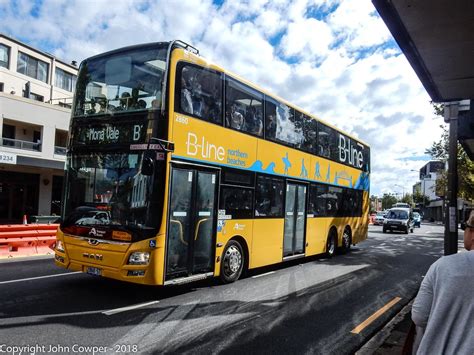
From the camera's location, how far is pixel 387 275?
1114cm

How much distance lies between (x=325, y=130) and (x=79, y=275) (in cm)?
846

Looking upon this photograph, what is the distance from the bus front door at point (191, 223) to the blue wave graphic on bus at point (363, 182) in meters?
9.50

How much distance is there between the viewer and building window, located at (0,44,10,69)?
35.3 meters

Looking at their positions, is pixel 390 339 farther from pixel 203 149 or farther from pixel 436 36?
pixel 203 149

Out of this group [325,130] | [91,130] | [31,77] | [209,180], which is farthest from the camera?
[31,77]

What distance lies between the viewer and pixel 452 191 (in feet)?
28.9

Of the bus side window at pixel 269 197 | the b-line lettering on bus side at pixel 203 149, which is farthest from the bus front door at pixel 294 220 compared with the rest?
the b-line lettering on bus side at pixel 203 149

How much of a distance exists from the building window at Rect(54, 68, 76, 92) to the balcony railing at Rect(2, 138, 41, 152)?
16.5 metres

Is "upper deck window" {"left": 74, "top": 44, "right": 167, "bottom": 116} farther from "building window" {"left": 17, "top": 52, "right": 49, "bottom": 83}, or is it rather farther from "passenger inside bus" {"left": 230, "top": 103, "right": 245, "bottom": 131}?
"building window" {"left": 17, "top": 52, "right": 49, "bottom": 83}

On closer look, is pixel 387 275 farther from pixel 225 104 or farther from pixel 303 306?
pixel 225 104

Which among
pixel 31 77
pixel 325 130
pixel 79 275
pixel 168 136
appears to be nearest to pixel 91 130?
pixel 168 136

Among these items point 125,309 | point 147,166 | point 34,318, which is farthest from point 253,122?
point 34,318

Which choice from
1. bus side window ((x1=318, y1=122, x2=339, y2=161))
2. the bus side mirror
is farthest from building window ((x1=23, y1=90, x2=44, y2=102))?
the bus side mirror

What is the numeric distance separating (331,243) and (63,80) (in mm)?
37713
